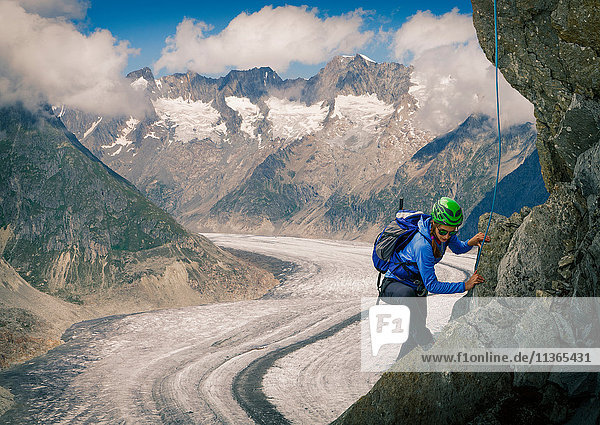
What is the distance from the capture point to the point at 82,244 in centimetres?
4441

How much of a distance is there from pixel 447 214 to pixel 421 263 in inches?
31.4

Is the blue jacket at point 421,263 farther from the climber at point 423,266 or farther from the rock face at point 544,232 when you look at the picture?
the rock face at point 544,232

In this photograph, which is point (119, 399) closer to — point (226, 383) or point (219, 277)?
point (226, 383)

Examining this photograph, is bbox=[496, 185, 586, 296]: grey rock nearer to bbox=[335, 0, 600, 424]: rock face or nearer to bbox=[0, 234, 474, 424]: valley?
bbox=[335, 0, 600, 424]: rock face

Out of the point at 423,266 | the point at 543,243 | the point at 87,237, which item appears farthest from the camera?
the point at 87,237

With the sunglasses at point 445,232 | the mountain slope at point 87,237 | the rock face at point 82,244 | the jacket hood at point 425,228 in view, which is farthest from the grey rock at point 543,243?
the mountain slope at point 87,237

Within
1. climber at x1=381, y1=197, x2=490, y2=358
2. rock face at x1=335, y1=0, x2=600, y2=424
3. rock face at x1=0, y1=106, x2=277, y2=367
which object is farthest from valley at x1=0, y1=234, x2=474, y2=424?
climber at x1=381, y1=197, x2=490, y2=358

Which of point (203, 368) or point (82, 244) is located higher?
point (82, 244)

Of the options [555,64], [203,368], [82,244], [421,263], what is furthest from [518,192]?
[421,263]

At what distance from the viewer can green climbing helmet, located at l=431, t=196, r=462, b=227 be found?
6556 mm

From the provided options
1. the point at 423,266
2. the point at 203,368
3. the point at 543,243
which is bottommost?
the point at 203,368

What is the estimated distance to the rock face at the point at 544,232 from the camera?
6301 mm

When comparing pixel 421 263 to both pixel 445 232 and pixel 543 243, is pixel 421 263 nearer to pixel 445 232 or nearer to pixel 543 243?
pixel 445 232

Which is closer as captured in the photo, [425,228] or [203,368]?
[425,228]
